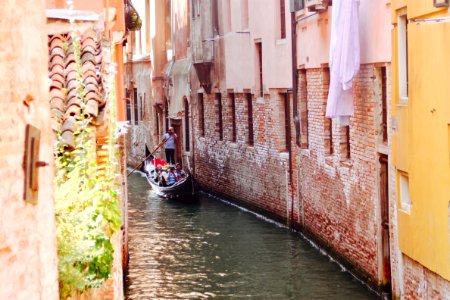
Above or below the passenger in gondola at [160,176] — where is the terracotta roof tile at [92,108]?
above

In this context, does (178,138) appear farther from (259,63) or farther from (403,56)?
(403,56)

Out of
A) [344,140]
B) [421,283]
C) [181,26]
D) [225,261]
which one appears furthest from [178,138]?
[421,283]

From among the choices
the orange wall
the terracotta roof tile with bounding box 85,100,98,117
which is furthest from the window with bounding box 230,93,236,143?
the terracotta roof tile with bounding box 85,100,98,117

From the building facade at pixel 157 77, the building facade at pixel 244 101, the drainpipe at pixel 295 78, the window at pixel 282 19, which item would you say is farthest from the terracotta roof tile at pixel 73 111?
the building facade at pixel 157 77

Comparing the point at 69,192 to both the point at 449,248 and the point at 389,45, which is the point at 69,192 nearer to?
the point at 449,248

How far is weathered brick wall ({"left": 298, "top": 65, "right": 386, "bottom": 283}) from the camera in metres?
15.6

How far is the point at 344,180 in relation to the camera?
17281 millimetres

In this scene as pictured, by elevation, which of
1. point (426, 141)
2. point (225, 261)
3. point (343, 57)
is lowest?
point (225, 261)

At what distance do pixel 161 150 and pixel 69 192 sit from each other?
2827 cm

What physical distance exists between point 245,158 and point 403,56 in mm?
12184

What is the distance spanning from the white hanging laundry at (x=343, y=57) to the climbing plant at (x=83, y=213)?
8.24 meters

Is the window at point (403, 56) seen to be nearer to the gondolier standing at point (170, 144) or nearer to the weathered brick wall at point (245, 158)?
the weathered brick wall at point (245, 158)

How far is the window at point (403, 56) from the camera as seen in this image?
13633mm

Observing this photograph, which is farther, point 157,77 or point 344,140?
point 157,77
